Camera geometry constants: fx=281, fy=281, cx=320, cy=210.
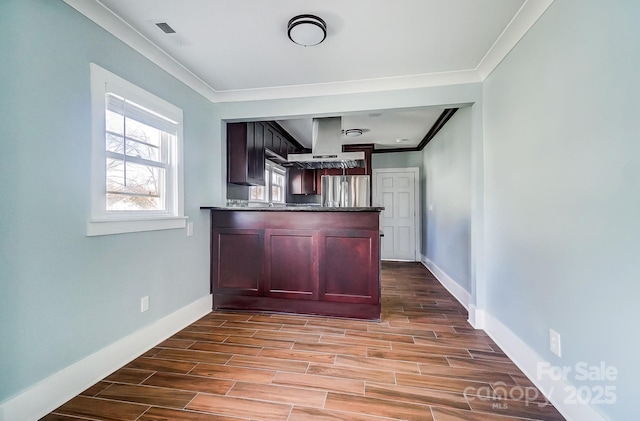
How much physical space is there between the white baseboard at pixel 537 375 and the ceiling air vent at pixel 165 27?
333cm

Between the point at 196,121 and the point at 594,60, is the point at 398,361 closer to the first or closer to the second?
the point at 594,60

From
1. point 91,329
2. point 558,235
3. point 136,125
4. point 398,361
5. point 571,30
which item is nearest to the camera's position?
point 571,30

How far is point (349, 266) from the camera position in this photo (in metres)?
2.86

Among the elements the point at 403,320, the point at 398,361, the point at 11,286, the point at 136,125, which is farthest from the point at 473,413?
the point at 136,125

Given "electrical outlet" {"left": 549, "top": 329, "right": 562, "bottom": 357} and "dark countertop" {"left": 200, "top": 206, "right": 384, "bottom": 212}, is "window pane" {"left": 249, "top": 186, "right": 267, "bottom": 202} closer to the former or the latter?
"dark countertop" {"left": 200, "top": 206, "right": 384, "bottom": 212}

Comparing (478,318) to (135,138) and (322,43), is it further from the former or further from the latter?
(135,138)

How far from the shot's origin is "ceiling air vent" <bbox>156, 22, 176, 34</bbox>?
1994 millimetres

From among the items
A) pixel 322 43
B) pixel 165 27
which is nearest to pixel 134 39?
pixel 165 27

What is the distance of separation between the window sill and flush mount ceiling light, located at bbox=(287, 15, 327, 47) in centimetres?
178

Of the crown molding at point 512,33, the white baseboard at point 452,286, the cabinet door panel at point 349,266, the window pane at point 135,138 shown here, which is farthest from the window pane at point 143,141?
the white baseboard at point 452,286

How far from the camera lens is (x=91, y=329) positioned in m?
1.80

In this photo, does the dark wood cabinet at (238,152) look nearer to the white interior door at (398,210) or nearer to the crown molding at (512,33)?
the crown molding at (512,33)

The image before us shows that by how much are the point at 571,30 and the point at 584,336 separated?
61.6 inches

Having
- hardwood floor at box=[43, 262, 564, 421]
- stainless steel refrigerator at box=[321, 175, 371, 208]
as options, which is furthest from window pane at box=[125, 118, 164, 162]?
stainless steel refrigerator at box=[321, 175, 371, 208]
